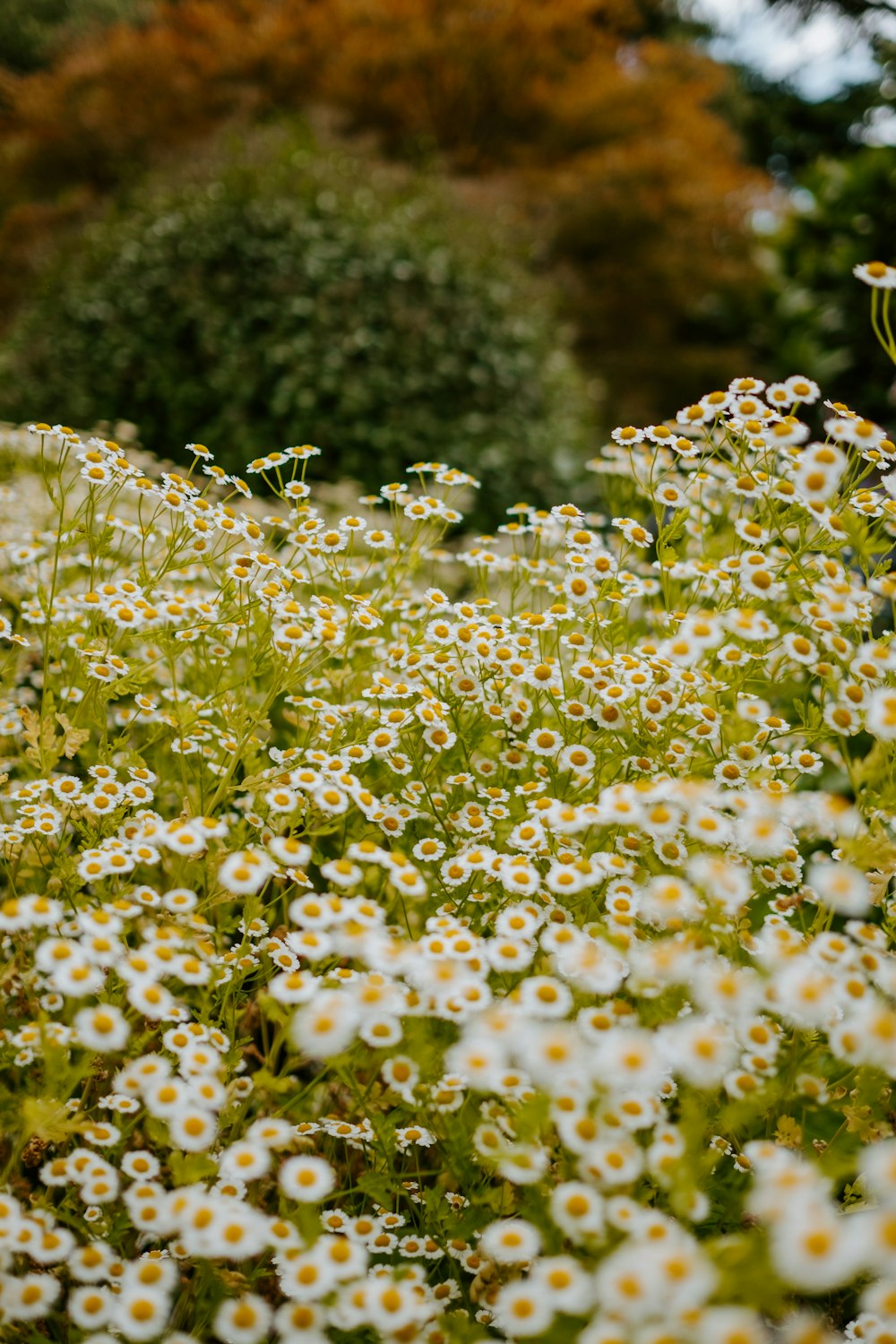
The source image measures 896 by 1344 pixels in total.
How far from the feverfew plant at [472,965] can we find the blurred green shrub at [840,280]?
4405 mm

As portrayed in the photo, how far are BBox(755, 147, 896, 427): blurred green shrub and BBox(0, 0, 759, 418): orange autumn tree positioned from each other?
95cm

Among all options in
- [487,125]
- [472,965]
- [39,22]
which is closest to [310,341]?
[472,965]

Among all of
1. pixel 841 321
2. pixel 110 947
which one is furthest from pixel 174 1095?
pixel 841 321

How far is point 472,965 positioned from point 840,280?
624 centimetres

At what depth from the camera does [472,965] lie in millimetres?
1040

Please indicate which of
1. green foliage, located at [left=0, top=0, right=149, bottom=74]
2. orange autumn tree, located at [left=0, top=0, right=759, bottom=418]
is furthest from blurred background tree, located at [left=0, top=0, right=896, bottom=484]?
green foliage, located at [left=0, top=0, right=149, bottom=74]

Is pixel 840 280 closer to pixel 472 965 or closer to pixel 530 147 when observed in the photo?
pixel 530 147

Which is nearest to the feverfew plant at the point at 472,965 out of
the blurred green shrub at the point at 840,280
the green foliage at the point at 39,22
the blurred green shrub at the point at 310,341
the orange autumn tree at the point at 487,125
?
the blurred green shrub at the point at 310,341

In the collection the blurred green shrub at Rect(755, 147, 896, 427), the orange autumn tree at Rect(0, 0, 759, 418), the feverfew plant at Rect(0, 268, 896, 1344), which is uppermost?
the orange autumn tree at Rect(0, 0, 759, 418)

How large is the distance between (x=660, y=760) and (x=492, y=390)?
3.57 metres

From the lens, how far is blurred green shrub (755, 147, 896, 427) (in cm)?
565

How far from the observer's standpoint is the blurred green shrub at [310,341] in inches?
176

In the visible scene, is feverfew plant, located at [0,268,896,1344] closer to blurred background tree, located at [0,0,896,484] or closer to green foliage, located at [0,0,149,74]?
blurred background tree, located at [0,0,896,484]

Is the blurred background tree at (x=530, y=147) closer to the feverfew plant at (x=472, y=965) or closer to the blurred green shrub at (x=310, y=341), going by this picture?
the blurred green shrub at (x=310, y=341)
